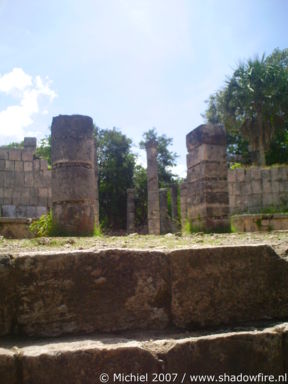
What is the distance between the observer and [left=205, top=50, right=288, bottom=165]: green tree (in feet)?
93.5

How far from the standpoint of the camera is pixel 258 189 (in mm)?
16547

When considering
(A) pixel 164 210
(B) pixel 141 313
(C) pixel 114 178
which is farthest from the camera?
(C) pixel 114 178

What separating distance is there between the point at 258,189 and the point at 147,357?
15124 mm

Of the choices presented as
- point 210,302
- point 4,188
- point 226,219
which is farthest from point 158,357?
point 4,188

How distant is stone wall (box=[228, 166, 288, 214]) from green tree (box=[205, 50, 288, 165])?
451 inches

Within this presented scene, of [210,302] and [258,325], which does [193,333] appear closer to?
[210,302]

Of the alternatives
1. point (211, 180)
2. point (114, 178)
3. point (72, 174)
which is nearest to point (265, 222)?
point (211, 180)

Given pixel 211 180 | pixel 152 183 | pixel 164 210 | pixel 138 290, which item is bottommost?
pixel 138 290

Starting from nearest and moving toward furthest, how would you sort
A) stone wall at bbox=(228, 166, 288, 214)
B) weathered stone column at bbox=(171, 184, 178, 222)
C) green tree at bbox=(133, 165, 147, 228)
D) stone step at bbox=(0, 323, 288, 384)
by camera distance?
stone step at bbox=(0, 323, 288, 384), stone wall at bbox=(228, 166, 288, 214), weathered stone column at bbox=(171, 184, 178, 222), green tree at bbox=(133, 165, 147, 228)

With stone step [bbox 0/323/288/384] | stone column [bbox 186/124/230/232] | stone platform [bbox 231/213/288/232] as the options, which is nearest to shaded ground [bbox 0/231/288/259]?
stone step [bbox 0/323/288/384]

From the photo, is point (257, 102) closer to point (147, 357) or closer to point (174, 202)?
point (174, 202)

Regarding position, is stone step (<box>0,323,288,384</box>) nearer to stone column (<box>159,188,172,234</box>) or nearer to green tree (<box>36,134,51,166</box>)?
stone column (<box>159,188,172,234</box>)

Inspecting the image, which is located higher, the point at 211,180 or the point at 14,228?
the point at 211,180

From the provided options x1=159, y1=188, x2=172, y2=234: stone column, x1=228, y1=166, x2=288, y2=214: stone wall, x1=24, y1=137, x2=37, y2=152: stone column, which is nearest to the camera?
x1=24, y1=137, x2=37, y2=152: stone column
